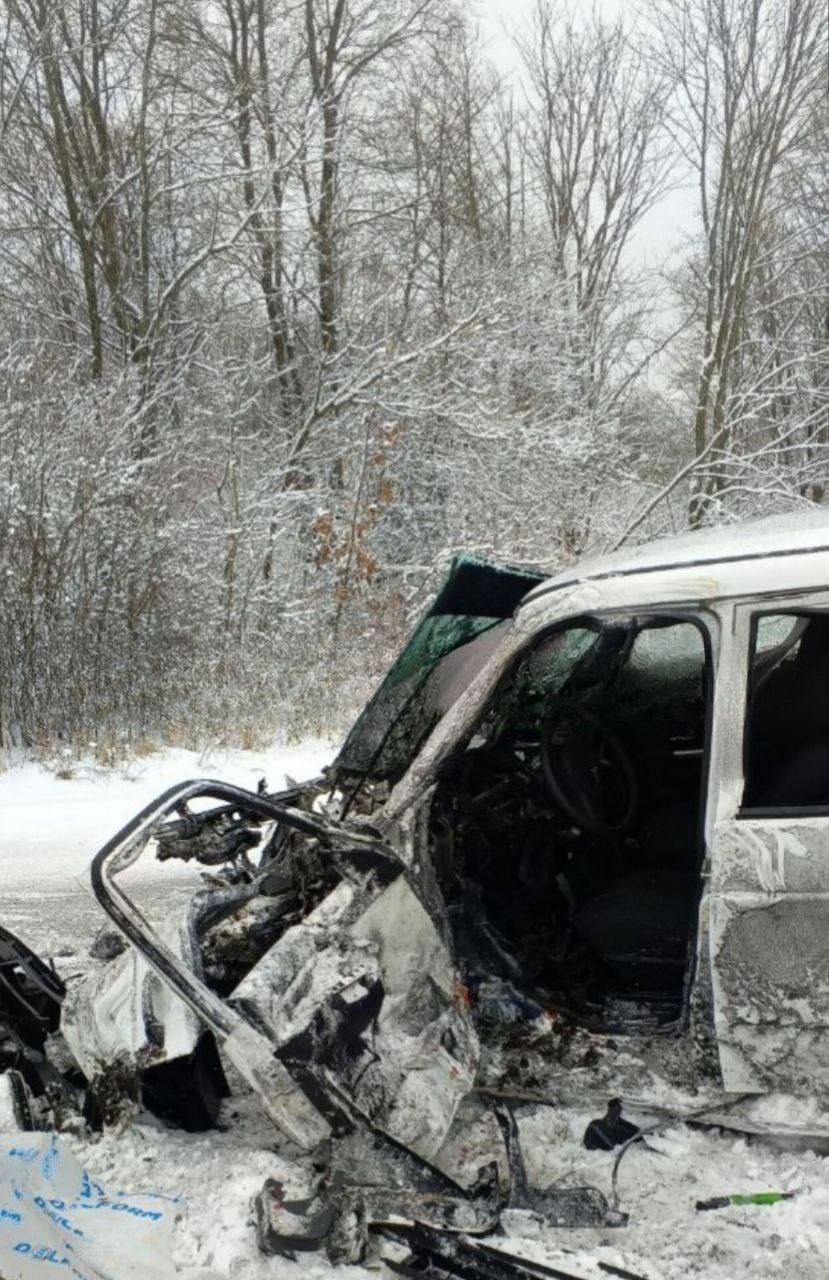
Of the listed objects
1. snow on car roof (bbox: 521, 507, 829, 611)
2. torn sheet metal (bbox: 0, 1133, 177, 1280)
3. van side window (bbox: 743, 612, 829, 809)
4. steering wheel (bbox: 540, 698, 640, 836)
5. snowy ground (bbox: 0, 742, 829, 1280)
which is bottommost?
snowy ground (bbox: 0, 742, 829, 1280)

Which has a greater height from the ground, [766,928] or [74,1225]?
[766,928]

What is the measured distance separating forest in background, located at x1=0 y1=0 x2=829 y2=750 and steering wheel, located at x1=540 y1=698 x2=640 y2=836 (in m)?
5.87

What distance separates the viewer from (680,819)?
12.4ft

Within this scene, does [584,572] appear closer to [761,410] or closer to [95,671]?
[95,671]

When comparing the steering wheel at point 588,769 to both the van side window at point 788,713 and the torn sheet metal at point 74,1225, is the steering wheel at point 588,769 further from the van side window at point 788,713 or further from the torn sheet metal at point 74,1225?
the torn sheet metal at point 74,1225

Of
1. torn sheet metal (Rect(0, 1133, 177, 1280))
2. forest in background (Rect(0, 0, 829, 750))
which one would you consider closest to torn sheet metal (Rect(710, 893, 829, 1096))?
torn sheet metal (Rect(0, 1133, 177, 1280))

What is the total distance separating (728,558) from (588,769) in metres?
1.15

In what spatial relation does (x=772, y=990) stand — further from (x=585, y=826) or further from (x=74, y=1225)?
(x=74, y=1225)

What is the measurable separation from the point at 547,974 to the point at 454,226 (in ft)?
47.8

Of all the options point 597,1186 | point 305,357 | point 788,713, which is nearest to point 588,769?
point 788,713

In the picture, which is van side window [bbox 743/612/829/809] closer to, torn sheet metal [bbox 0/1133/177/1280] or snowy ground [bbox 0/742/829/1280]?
snowy ground [bbox 0/742/829/1280]

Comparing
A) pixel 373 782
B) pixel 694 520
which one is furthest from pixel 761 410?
pixel 373 782

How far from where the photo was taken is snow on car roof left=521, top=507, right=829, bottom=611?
252 cm

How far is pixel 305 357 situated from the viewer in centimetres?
1451
